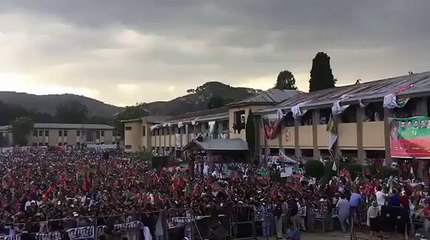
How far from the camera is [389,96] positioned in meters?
32.3

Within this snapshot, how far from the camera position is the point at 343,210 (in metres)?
19.3

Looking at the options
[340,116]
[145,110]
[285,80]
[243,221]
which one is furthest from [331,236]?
[145,110]

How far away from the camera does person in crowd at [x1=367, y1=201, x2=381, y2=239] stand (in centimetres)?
1766

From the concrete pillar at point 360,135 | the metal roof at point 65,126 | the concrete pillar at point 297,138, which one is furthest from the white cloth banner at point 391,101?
the metal roof at point 65,126

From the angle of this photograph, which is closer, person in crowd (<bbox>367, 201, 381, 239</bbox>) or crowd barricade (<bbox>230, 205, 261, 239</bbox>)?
person in crowd (<bbox>367, 201, 381, 239</bbox>)

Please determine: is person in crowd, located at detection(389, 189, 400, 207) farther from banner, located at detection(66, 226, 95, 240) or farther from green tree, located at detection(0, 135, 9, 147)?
green tree, located at detection(0, 135, 9, 147)

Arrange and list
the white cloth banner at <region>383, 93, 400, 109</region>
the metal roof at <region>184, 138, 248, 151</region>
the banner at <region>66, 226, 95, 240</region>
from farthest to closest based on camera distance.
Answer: the metal roof at <region>184, 138, 248, 151</region> → the white cloth banner at <region>383, 93, 400, 109</region> → the banner at <region>66, 226, 95, 240</region>

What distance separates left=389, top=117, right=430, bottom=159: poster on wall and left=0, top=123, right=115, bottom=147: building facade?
428ft

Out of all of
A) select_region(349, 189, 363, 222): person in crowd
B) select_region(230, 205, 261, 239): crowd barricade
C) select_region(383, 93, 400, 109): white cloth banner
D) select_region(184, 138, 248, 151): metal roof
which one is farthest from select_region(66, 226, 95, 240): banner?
select_region(184, 138, 248, 151): metal roof

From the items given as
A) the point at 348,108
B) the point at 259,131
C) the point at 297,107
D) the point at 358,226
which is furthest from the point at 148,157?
the point at 358,226

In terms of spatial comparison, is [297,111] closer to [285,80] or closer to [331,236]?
[331,236]

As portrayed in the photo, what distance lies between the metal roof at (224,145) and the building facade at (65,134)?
4234 inches

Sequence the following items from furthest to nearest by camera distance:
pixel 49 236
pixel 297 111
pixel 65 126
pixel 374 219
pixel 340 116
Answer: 1. pixel 65 126
2. pixel 297 111
3. pixel 340 116
4. pixel 374 219
5. pixel 49 236

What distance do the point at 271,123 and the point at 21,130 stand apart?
367 ft
